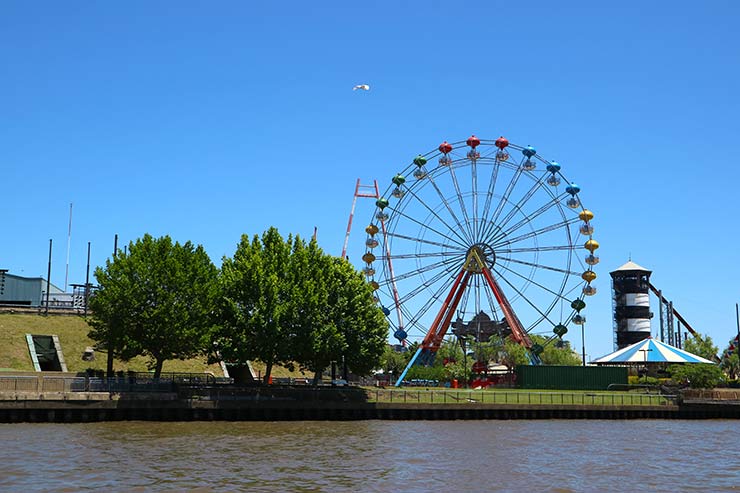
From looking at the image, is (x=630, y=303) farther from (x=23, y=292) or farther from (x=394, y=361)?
(x=23, y=292)

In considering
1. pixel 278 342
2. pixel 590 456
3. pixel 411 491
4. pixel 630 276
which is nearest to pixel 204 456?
pixel 411 491

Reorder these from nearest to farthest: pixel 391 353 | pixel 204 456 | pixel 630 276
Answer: pixel 204 456 → pixel 391 353 → pixel 630 276

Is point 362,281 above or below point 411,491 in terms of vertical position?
above

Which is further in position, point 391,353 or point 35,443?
point 391,353

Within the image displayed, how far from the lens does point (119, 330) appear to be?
7288 centimetres

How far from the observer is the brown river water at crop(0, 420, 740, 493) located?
116 feet

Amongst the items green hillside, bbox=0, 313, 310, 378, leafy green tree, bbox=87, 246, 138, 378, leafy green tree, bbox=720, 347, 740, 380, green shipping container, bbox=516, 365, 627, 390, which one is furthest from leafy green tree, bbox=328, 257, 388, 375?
leafy green tree, bbox=720, 347, 740, 380

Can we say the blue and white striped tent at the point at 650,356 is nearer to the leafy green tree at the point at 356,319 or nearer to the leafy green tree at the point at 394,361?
the leafy green tree at the point at 356,319

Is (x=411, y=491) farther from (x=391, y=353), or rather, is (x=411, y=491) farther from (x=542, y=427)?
(x=391, y=353)

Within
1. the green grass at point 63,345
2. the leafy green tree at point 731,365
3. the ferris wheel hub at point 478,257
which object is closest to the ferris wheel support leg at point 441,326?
the ferris wheel hub at point 478,257

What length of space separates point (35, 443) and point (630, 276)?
159 metres

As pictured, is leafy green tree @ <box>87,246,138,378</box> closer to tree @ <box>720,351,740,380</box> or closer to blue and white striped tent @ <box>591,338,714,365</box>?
blue and white striped tent @ <box>591,338,714,365</box>

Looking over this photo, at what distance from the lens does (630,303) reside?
607 ft

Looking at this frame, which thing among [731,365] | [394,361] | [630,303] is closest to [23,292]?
[394,361]
